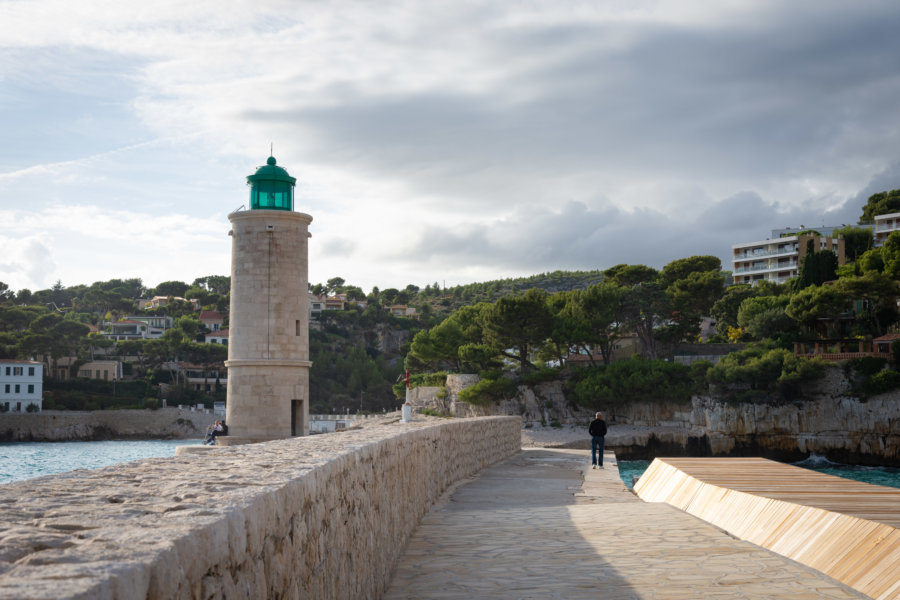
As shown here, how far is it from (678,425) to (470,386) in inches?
560

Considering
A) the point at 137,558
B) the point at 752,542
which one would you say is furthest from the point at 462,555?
the point at 137,558

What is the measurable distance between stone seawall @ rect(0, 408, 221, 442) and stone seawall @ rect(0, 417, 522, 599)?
7051 cm

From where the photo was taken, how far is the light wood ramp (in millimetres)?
4547

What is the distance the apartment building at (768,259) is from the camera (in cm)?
8275

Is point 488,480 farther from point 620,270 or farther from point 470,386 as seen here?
point 620,270

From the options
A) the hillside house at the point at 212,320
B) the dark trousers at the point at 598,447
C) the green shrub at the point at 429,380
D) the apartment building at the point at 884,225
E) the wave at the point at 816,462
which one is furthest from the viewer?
the hillside house at the point at 212,320

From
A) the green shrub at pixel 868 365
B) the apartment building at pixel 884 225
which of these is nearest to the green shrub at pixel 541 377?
the green shrub at pixel 868 365

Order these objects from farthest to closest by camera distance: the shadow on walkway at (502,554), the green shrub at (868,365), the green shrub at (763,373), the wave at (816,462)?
the green shrub at (763,373) < the wave at (816,462) < the green shrub at (868,365) < the shadow on walkway at (502,554)

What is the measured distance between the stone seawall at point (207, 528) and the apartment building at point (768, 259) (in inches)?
3194

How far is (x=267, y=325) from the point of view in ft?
63.6

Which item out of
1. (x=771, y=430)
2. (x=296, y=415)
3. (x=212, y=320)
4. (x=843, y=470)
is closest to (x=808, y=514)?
(x=296, y=415)

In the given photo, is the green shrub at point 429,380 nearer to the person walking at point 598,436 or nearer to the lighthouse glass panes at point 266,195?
the lighthouse glass panes at point 266,195

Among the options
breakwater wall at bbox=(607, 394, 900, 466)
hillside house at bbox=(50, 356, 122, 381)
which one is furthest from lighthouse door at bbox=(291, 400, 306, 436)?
hillside house at bbox=(50, 356, 122, 381)

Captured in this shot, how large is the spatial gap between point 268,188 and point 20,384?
191ft
